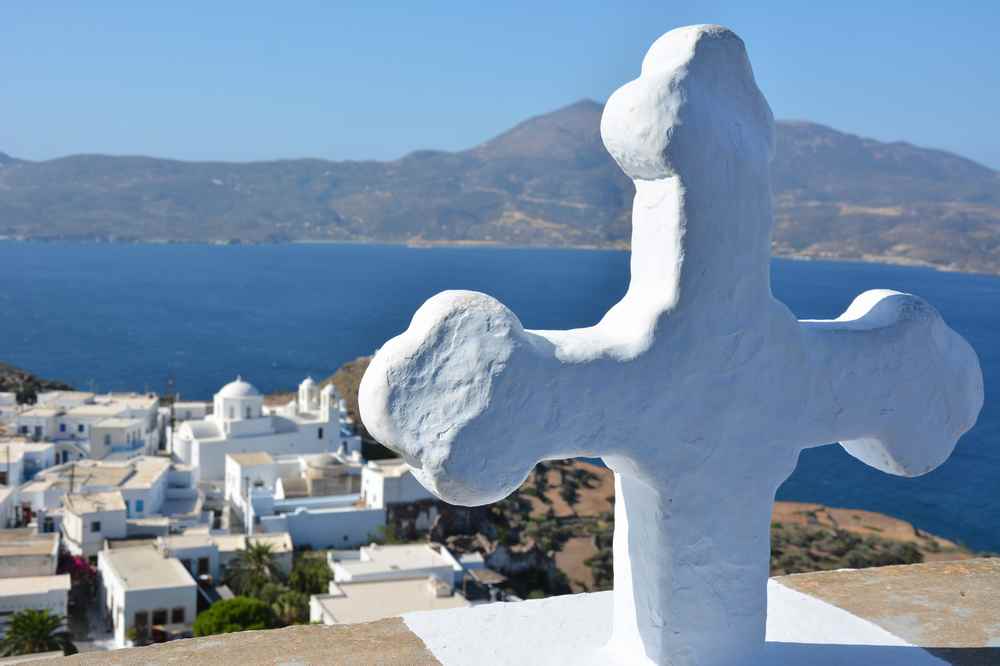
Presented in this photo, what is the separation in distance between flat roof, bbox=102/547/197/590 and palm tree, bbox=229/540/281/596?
1356mm

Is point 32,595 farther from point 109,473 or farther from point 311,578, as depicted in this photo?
point 109,473

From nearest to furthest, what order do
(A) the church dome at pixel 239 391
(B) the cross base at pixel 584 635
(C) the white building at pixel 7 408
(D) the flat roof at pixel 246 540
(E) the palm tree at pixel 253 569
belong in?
(B) the cross base at pixel 584 635
(E) the palm tree at pixel 253 569
(D) the flat roof at pixel 246 540
(A) the church dome at pixel 239 391
(C) the white building at pixel 7 408

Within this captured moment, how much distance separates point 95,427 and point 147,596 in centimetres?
1766

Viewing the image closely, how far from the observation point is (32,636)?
2023 centimetres

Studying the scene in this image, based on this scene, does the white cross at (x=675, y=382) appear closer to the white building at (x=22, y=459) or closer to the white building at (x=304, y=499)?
the white building at (x=304, y=499)

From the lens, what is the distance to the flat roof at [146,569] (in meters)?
23.5

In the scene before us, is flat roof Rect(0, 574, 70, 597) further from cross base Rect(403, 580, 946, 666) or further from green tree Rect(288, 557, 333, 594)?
cross base Rect(403, 580, 946, 666)

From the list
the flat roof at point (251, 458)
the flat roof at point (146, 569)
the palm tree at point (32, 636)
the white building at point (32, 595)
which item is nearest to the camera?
the palm tree at point (32, 636)

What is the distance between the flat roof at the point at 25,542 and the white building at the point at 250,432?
10079mm

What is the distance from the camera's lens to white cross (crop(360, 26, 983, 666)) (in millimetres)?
2564

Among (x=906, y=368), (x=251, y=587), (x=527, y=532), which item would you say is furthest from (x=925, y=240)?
(x=906, y=368)

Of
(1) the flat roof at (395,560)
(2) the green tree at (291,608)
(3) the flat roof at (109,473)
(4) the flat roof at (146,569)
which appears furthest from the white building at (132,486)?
(2) the green tree at (291,608)

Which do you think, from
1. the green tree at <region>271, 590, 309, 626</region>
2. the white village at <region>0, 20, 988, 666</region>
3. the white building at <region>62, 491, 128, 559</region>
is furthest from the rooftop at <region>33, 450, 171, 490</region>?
the white village at <region>0, 20, 988, 666</region>

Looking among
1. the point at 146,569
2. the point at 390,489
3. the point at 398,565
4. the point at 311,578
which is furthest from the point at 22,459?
the point at 398,565
